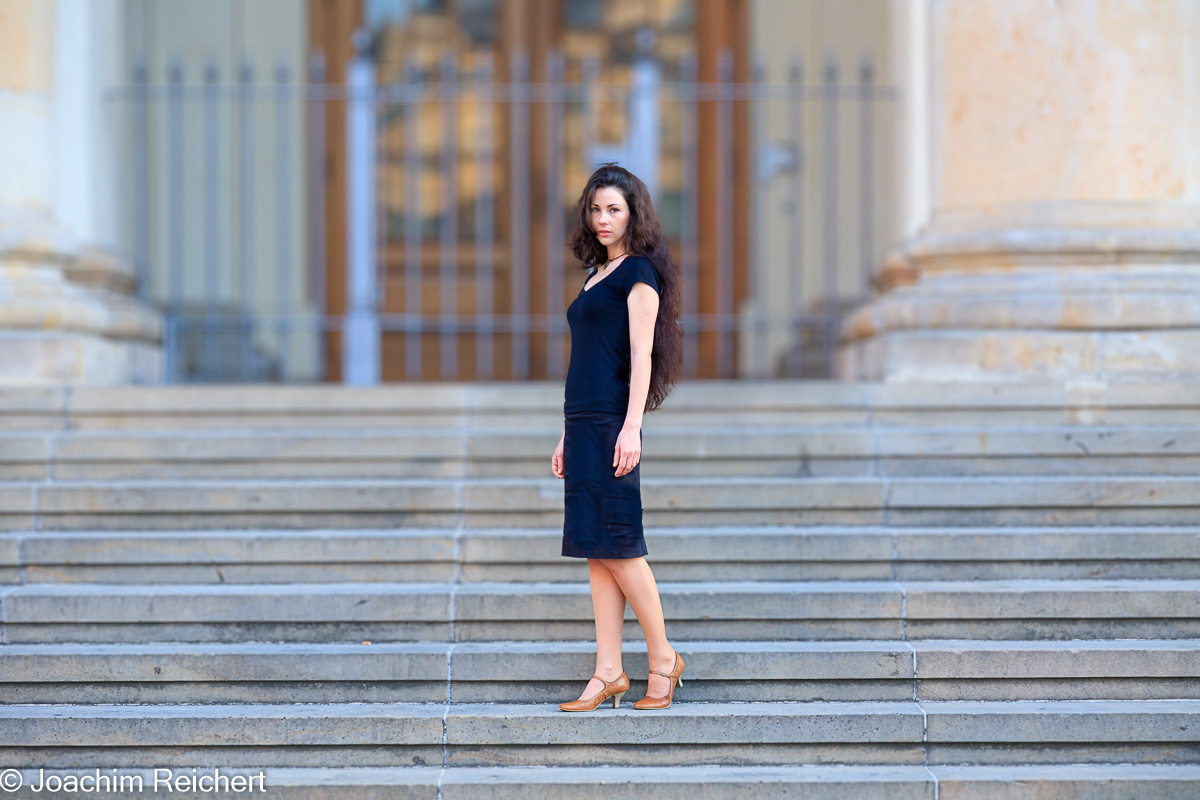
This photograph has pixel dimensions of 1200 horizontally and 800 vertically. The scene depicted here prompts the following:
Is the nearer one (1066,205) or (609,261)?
(609,261)

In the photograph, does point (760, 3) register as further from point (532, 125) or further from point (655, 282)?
point (655, 282)

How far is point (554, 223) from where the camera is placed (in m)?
9.05

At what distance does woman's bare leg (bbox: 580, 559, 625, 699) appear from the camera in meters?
3.64

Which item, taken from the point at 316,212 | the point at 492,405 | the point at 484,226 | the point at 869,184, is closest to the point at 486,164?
the point at 484,226

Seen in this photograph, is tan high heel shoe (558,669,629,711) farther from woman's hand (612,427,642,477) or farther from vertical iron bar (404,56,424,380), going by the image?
vertical iron bar (404,56,424,380)

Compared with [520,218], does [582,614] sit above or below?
below

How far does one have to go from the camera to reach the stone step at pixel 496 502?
464cm

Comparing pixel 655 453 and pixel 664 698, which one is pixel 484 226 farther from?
pixel 664 698

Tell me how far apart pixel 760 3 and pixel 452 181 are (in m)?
2.69

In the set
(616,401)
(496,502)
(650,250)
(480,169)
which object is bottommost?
(496,502)

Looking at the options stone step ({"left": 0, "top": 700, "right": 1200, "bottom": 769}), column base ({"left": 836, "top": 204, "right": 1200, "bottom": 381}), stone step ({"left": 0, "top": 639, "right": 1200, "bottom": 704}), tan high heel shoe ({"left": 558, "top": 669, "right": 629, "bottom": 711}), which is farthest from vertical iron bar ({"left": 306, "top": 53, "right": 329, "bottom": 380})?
tan high heel shoe ({"left": 558, "top": 669, "right": 629, "bottom": 711})

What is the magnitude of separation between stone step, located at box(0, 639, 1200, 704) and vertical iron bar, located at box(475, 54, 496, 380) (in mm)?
5104

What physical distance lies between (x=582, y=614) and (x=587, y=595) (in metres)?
0.07

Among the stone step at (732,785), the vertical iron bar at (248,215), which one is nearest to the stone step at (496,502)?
the stone step at (732,785)
